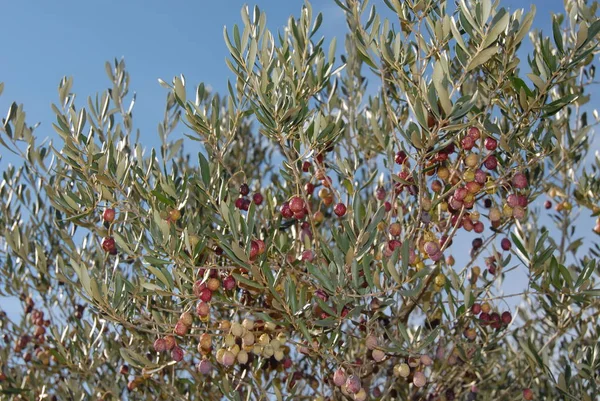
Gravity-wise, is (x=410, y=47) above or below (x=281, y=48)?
above

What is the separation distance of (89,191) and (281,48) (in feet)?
3.95

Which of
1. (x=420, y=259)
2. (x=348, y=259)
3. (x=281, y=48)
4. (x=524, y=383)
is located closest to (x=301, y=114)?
(x=281, y=48)

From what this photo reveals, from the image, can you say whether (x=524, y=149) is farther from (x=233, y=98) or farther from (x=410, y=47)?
(x=233, y=98)

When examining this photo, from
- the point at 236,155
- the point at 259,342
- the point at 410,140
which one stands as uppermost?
the point at 236,155

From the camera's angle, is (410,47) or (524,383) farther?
(524,383)

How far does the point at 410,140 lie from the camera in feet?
9.20

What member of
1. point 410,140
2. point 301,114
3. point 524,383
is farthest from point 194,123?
point 524,383

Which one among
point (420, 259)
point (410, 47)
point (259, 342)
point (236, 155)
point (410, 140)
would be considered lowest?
point (259, 342)

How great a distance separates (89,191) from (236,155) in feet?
10.1

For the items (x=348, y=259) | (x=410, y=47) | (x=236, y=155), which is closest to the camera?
(x=348, y=259)

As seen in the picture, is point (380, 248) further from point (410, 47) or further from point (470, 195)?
point (410, 47)

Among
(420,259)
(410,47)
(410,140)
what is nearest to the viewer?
(410,140)

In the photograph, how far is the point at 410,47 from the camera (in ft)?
12.4

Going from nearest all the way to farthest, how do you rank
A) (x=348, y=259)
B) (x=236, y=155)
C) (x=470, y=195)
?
(x=348, y=259) → (x=470, y=195) → (x=236, y=155)
